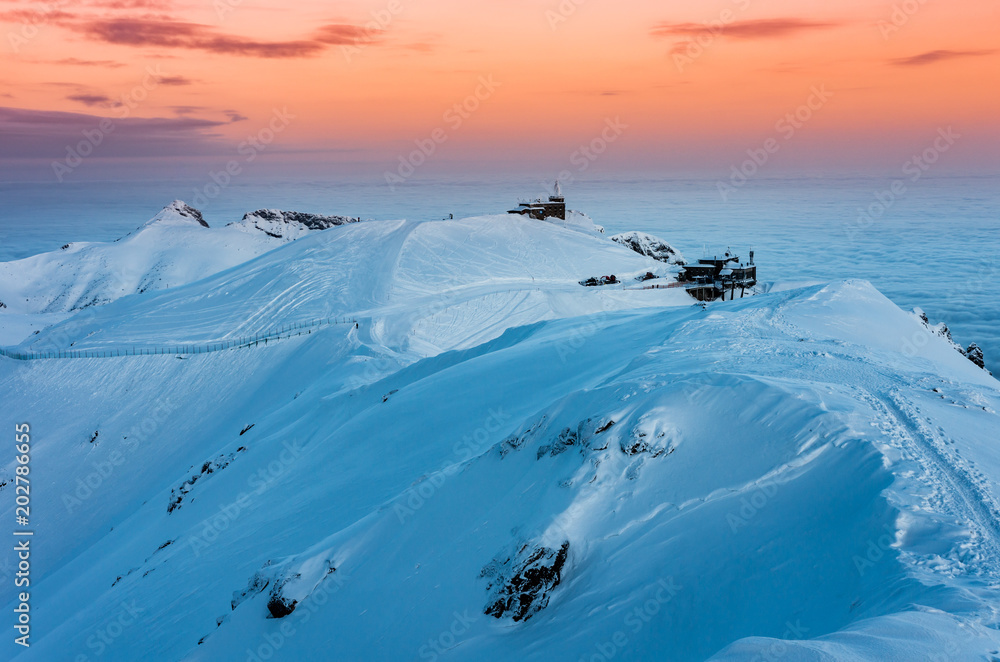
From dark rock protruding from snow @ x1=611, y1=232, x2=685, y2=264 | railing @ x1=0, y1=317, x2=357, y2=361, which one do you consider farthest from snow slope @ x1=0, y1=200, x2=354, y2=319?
dark rock protruding from snow @ x1=611, y1=232, x2=685, y2=264

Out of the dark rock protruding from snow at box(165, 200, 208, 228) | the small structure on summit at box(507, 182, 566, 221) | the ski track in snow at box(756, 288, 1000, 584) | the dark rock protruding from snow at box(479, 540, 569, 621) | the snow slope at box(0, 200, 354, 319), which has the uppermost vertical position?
the ski track in snow at box(756, 288, 1000, 584)

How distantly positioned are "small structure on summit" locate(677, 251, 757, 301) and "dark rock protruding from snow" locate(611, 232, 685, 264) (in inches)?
1181

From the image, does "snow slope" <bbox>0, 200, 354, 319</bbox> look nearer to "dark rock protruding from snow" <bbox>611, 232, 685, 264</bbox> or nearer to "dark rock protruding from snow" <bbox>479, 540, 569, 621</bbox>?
"dark rock protruding from snow" <bbox>611, 232, 685, 264</bbox>

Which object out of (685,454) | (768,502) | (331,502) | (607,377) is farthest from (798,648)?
(331,502)

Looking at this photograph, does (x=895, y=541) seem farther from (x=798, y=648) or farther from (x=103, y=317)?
(x=103, y=317)

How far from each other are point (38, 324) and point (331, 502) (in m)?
64.8

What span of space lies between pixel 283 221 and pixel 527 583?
133 metres

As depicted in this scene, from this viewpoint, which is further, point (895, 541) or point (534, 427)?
point (534, 427)

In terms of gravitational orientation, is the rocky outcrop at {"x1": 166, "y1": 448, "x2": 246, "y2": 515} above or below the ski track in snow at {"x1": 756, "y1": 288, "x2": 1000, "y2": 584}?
below

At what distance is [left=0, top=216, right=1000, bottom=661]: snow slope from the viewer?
8234 millimetres

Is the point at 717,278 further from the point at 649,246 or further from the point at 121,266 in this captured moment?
the point at 121,266

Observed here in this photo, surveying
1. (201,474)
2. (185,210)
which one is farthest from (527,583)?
(185,210)

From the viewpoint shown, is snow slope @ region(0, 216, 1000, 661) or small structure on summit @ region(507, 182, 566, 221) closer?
snow slope @ region(0, 216, 1000, 661)

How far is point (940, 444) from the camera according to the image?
10.8 meters
